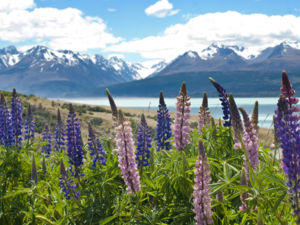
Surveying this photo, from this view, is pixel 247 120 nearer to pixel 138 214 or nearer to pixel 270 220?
pixel 270 220

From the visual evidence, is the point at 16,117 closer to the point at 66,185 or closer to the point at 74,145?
the point at 74,145

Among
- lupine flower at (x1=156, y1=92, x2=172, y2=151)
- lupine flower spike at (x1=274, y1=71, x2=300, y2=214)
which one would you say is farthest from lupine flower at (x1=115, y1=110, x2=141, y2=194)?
lupine flower at (x1=156, y1=92, x2=172, y2=151)

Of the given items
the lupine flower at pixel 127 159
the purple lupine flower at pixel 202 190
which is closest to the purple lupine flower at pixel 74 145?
the lupine flower at pixel 127 159

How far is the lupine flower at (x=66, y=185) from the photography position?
4.20m

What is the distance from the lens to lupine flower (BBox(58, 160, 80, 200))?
4.20 metres

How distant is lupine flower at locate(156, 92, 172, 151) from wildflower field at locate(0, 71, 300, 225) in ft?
3.12

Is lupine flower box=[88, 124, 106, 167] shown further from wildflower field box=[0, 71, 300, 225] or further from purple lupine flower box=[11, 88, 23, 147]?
purple lupine flower box=[11, 88, 23, 147]

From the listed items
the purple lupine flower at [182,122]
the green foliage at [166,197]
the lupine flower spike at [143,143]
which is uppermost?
the purple lupine flower at [182,122]

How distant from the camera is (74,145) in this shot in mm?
4957

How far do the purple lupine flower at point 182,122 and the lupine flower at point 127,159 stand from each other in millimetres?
1054

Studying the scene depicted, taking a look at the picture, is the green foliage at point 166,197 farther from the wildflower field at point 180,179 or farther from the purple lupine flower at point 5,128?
the purple lupine flower at point 5,128

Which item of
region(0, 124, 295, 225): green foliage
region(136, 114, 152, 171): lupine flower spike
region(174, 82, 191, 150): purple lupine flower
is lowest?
region(0, 124, 295, 225): green foliage

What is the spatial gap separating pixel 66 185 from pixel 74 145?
0.81m

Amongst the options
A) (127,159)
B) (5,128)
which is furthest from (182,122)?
(5,128)
